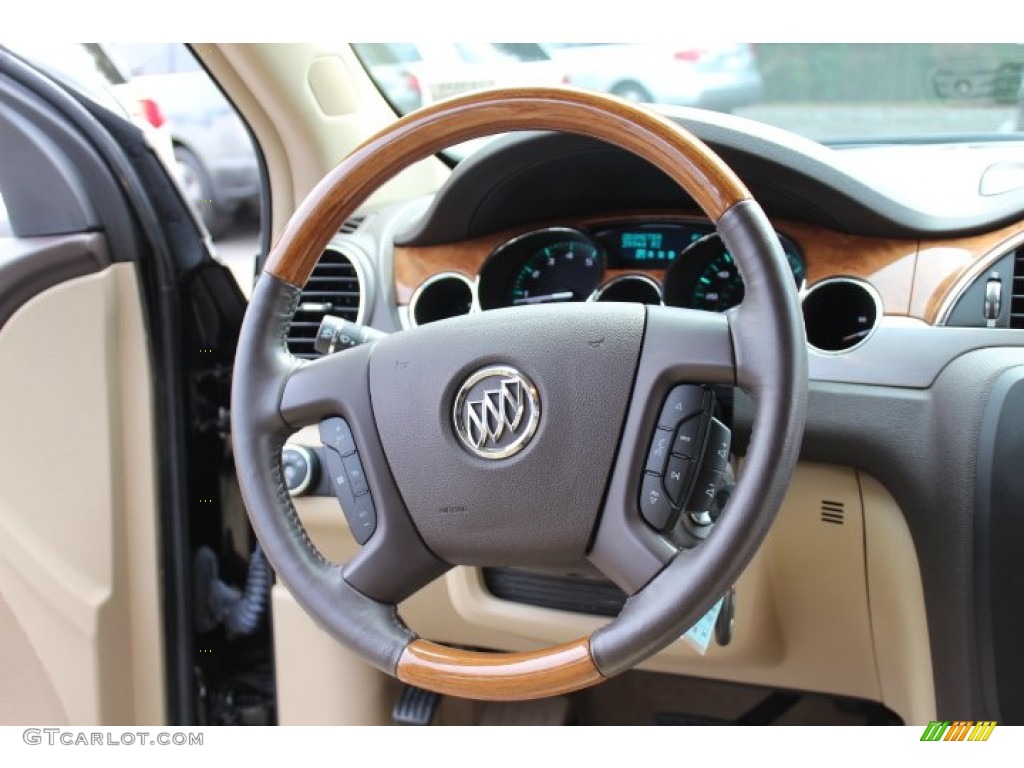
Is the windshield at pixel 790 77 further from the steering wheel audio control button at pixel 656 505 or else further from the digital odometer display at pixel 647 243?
the steering wheel audio control button at pixel 656 505

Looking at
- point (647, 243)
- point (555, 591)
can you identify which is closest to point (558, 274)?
point (647, 243)

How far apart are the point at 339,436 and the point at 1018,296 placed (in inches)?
33.5

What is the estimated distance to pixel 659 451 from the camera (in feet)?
3.20

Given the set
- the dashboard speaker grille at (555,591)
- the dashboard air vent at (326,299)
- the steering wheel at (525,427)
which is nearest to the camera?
the steering wheel at (525,427)

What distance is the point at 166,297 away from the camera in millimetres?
1563

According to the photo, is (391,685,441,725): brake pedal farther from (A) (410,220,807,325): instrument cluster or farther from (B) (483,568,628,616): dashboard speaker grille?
(A) (410,220,807,325): instrument cluster

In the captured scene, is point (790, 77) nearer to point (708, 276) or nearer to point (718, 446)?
point (708, 276)

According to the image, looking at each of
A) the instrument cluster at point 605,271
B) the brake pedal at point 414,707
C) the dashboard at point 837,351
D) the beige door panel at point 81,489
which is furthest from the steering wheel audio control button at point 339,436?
the brake pedal at point 414,707

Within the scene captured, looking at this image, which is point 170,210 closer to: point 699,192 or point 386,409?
point 386,409

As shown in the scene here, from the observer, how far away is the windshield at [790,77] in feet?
5.06

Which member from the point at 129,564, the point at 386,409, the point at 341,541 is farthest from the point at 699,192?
the point at 129,564

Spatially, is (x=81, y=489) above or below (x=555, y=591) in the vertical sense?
above

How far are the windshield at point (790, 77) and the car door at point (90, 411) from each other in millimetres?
467
